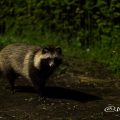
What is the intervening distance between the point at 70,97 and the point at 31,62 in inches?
33.2

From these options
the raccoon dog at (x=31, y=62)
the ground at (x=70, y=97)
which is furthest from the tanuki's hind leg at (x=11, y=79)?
the ground at (x=70, y=97)

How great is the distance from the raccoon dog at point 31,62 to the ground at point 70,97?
0.25 meters

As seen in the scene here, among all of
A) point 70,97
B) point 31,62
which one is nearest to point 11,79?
point 31,62

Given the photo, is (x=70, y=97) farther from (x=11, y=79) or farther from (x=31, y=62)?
(x=11, y=79)

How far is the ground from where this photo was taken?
757 cm

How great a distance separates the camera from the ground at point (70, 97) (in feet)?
24.8

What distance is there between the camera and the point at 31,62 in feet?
28.6

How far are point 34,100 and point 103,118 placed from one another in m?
1.49

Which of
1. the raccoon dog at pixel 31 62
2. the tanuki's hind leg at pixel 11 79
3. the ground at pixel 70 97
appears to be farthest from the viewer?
the tanuki's hind leg at pixel 11 79

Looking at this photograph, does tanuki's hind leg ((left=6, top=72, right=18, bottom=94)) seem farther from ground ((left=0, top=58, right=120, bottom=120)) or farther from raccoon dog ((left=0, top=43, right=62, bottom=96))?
ground ((left=0, top=58, right=120, bottom=120))

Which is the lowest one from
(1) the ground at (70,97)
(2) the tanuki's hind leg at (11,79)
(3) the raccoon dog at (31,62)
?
(1) the ground at (70,97)

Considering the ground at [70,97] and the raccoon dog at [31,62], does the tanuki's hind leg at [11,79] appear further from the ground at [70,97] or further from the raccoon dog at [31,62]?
the ground at [70,97]

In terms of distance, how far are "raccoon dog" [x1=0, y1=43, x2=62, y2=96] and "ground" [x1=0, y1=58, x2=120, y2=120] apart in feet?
0.83

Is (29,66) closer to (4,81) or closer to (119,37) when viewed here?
(4,81)
